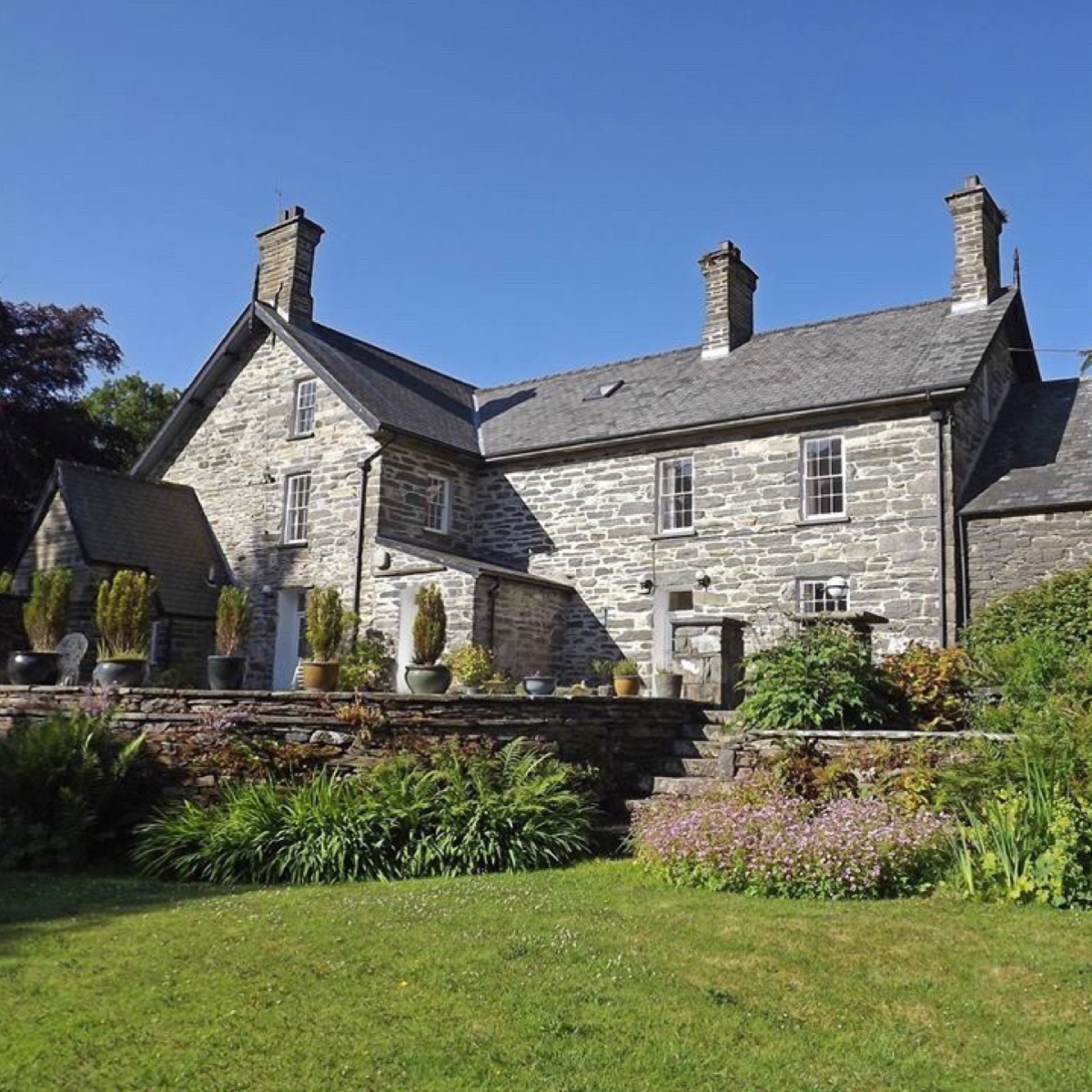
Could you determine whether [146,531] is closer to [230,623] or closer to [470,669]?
[470,669]

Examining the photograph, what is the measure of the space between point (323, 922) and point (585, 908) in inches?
72.4

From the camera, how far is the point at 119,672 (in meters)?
12.5

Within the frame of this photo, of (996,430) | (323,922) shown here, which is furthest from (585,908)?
(996,430)

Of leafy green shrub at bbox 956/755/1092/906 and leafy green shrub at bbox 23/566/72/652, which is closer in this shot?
leafy green shrub at bbox 956/755/1092/906

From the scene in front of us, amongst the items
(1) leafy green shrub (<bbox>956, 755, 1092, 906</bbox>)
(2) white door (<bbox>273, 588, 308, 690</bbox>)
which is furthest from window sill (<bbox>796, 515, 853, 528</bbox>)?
(2) white door (<bbox>273, 588, 308, 690</bbox>)

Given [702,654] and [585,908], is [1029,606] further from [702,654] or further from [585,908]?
[585,908]

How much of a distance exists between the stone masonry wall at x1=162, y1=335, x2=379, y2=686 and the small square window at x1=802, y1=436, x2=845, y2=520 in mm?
8169

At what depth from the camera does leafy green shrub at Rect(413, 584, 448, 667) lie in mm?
13961

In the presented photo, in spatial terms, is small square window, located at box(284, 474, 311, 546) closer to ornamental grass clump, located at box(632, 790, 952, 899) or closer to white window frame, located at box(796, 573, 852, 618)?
white window frame, located at box(796, 573, 852, 618)

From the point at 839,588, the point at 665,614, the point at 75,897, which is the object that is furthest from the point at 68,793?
the point at 839,588

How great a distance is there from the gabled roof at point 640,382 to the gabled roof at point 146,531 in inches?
91.9

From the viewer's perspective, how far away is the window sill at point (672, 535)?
1936cm

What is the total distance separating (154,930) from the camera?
6.90 meters

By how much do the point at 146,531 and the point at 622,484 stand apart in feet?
32.1
